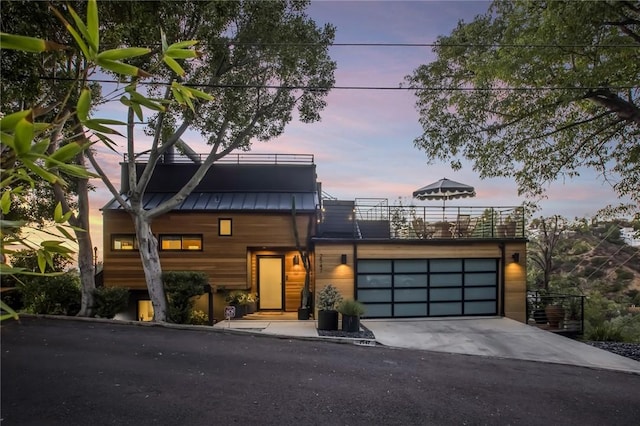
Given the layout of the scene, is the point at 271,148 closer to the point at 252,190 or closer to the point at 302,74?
the point at 252,190

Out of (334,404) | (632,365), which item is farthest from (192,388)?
(632,365)

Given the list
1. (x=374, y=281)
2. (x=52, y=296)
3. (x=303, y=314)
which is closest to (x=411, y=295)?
(x=374, y=281)

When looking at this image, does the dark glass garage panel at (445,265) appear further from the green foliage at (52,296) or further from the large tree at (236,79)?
the green foliage at (52,296)

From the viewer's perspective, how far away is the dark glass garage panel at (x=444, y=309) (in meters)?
14.0

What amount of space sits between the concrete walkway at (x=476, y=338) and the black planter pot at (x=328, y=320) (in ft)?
1.00

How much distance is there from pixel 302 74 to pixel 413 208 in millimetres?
6534

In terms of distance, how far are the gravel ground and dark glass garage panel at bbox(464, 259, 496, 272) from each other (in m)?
4.08

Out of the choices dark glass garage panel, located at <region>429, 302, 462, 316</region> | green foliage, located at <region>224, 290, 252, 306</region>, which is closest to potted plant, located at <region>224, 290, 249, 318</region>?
green foliage, located at <region>224, 290, 252, 306</region>

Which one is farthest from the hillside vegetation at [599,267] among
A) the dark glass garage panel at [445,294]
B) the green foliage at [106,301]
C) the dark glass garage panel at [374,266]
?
the green foliage at [106,301]

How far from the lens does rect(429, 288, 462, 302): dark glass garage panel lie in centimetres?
1405

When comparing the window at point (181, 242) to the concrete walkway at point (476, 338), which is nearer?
the concrete walkway at point (476, 338)

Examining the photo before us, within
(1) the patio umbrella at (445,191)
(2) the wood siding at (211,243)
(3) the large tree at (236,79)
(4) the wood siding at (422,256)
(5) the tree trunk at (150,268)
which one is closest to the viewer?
(3) the large tree at (236,79)

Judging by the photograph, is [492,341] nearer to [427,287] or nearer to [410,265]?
[427,287]

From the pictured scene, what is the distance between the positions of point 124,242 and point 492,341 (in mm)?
13609
